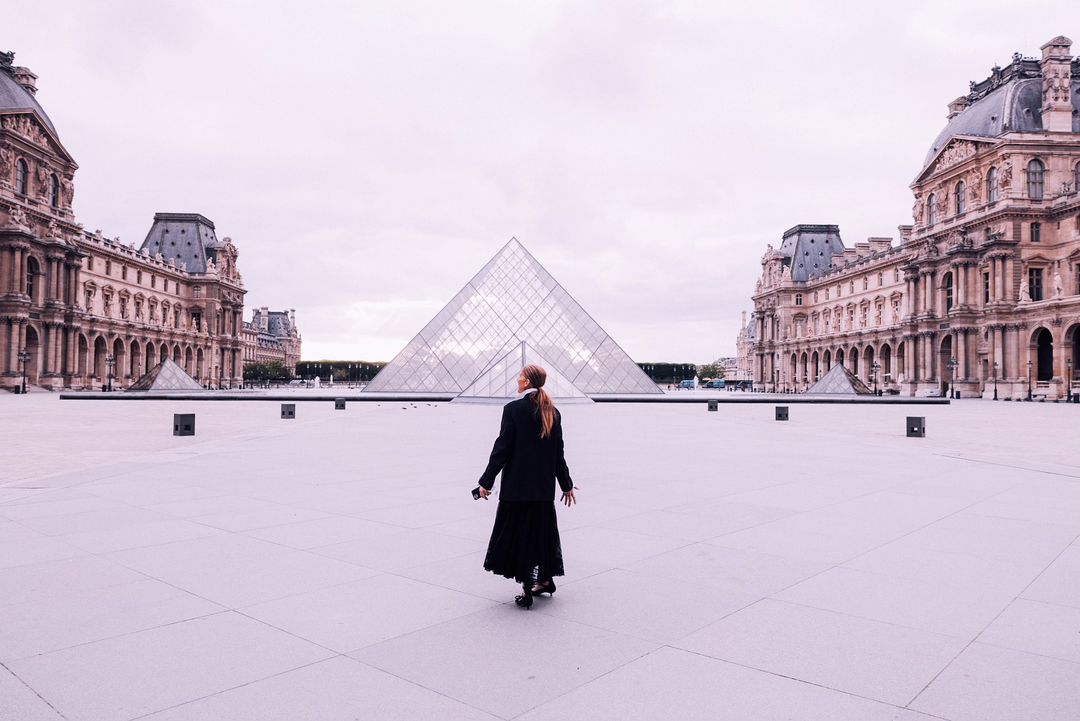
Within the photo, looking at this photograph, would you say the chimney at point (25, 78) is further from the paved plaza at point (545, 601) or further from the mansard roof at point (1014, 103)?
the mansard roof at point (1014, 103)

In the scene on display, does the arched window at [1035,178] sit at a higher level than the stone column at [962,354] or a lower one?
higher

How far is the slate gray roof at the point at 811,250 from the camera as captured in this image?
3447 inches

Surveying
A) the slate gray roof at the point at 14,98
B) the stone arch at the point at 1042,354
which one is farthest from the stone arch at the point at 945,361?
the slate gray roof at the point at 14,98

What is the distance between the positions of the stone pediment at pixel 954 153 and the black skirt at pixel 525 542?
5669 centimetres

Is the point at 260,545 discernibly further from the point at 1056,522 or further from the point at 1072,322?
the point at 1072,322

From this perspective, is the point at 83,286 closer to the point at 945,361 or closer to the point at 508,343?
the point at 508,343

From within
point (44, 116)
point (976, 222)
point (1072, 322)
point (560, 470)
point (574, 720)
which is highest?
point (44, 116)

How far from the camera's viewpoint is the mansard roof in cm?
4912

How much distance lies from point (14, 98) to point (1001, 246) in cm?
6920

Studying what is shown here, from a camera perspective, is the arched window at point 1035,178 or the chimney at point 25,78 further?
the chimney at point 25,78

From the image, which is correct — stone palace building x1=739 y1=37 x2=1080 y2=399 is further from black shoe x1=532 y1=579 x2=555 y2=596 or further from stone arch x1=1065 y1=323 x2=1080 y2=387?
black shoe x1=532 y1=579 x2=555 y2=596

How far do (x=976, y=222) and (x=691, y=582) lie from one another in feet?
183

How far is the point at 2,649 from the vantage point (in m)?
3.38

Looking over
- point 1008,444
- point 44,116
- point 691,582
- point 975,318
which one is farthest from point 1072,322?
point 44,116
